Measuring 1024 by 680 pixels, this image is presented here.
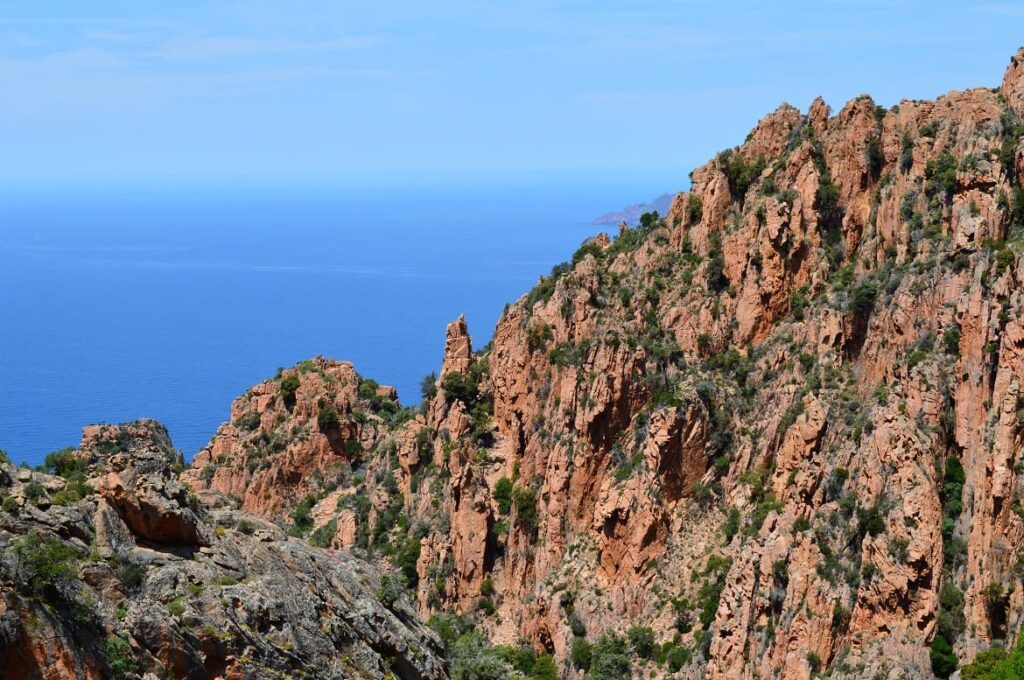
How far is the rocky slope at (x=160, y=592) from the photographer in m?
22.7

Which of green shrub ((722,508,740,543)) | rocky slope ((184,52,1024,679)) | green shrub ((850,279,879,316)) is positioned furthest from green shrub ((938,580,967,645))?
green shrub ((850,279,879,316))

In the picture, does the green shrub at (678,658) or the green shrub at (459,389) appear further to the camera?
the green shrub at (459,389)

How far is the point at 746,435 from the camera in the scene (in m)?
56.9

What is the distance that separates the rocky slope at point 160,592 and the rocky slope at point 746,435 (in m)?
19.2

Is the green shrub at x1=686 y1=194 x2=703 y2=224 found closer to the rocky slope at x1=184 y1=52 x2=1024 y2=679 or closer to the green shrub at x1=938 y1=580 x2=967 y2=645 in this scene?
the rocky slope at x1=184 y1=52 x2=1024 y2=679

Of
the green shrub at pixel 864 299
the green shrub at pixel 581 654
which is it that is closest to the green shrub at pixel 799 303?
the green shrub at pixel 864 299

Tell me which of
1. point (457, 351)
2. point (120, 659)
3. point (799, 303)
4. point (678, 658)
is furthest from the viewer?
point (457, 351)

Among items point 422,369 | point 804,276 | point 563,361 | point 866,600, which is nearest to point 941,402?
point 866,600

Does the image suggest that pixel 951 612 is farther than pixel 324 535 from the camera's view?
No

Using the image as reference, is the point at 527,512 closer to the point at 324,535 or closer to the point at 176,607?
the point at 324,535

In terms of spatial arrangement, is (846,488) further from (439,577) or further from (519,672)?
(439,577)

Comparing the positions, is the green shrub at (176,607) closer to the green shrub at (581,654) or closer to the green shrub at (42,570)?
the green shrub at (42,570)

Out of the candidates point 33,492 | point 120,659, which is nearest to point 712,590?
point 33,492

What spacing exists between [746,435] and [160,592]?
3523cm
